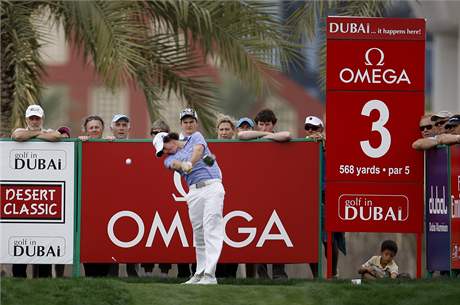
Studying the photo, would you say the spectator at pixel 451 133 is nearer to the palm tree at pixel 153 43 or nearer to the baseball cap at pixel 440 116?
the baseball cap at pixel 440 116

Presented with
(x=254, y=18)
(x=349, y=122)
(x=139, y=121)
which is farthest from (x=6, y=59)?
(x=139, y=121)

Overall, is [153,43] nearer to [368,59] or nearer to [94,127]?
[94,127]

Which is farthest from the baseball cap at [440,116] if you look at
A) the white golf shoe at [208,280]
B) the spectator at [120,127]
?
the spectator at [120,127]

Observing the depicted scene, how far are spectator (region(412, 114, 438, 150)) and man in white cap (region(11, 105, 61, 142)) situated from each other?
3962 millimetres

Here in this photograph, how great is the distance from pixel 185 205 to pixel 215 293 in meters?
2.11

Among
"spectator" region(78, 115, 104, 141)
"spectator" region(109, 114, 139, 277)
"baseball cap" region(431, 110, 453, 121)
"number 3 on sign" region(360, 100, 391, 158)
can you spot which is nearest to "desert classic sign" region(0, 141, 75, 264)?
"spectator" region(78, 115, 104, 141)

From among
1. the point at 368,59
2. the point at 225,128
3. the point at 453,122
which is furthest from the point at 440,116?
the point at 225,128

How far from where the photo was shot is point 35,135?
1527cm

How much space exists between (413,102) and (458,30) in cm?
1315

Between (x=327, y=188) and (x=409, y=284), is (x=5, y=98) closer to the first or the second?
(x=327, y=188)

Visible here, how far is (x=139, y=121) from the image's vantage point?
71.4m

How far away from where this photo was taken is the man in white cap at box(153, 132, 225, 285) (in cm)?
1407

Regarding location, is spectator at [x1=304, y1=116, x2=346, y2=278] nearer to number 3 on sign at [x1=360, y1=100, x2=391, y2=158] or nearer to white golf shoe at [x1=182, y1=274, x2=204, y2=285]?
number 3 on sign at [x1=360, y1=100, x2=391, y2=158]

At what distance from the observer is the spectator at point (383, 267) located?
49.5 ft
